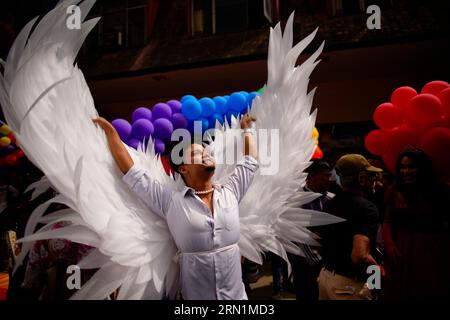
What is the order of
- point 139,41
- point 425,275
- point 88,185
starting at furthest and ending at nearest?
point 139,41 < point 425,275 < point 88,185

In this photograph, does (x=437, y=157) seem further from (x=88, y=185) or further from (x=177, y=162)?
(x=88, y=185)

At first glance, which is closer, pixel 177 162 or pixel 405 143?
pixel 177 162

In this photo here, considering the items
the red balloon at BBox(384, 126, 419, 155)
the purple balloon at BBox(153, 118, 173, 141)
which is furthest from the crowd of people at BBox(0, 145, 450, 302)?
the purple balloon at BBox(153, 118, 173, 141)

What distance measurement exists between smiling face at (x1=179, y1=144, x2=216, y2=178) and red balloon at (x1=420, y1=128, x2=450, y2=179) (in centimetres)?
181

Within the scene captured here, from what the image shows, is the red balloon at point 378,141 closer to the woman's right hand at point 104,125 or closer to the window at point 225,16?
the woman's right hand at point 104,125

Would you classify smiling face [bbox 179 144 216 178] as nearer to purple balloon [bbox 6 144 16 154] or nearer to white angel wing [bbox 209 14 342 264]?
white angel wing [bbox 209 14 342 264]

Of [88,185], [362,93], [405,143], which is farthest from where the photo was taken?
[362,93]

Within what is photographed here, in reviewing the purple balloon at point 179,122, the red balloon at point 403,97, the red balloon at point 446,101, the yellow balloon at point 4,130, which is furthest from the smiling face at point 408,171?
the yellow balloon at point 4,130

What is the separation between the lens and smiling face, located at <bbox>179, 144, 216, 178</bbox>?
160 cm

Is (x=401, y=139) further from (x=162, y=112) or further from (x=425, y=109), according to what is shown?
(x=162, y=112)

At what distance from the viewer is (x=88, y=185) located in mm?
1436

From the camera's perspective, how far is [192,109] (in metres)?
4.14
